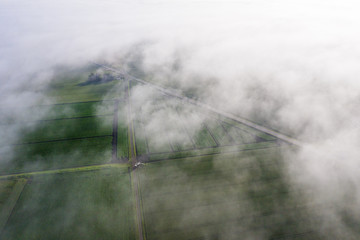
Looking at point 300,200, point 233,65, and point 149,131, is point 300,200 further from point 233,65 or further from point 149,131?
point 233,65

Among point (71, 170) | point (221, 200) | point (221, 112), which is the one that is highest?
point (221, 112)

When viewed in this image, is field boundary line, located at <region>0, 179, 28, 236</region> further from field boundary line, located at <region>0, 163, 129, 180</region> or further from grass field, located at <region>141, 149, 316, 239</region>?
grass field, located at <region>141, 149, 316, 239</region>

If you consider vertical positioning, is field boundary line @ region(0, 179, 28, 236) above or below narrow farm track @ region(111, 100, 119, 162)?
below

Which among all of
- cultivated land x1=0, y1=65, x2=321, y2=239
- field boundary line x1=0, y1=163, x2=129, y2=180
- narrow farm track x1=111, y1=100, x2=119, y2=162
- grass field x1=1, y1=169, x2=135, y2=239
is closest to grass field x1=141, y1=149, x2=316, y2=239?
cultivated land x1=0, y1=65, x2=321, y2=239

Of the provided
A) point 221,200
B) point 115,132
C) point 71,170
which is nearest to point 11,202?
point 71,170

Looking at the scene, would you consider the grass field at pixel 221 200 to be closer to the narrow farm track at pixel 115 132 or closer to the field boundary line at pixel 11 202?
the narrow farm track at pixel 115 132

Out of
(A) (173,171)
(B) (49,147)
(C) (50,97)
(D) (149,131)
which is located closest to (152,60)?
(C) (50,97)

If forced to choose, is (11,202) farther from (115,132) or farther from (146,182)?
(115,132)

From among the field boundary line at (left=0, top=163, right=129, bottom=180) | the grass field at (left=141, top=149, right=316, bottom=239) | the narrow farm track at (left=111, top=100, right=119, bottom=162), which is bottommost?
the grass field at (left=141, top=149, right=316, bottom=239)
